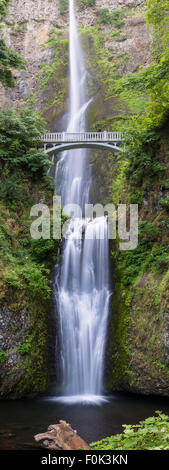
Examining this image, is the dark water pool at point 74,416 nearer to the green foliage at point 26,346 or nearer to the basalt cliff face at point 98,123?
the basalt cliff face at point 98,123

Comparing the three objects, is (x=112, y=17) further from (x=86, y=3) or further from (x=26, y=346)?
(x=26, y=346)

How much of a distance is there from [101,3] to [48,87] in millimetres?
12040

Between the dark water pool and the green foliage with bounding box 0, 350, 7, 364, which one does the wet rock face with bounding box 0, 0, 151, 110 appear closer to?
the green foliage with bounding box 0, 350, 7, 364

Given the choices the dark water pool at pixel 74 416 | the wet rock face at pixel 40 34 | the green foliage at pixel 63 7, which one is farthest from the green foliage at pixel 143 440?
the green foliage at pixel 63 7

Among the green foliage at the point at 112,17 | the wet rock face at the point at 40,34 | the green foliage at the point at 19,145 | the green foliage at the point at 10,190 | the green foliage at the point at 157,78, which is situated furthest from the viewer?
the green foliage at the point at 112,17

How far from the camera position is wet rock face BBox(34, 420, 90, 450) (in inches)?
178

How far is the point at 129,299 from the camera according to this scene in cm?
999

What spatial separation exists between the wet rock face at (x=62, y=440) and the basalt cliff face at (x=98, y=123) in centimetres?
389

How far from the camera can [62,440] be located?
4.60m

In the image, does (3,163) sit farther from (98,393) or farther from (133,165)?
(98,393)

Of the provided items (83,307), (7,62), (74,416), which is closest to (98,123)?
(7,62)

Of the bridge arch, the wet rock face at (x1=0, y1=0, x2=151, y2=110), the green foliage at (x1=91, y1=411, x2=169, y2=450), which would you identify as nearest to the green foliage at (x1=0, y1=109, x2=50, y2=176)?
the bridge arch

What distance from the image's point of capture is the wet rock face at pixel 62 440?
451 centimetres
